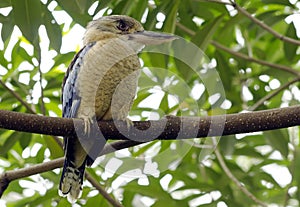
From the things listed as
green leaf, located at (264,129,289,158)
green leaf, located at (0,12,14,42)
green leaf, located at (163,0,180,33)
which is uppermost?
green leaf, located at (0,12,14,42)

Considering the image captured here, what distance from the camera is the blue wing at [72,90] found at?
3.33 m

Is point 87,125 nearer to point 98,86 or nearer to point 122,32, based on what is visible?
point 98,86

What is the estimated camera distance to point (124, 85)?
3.37 metres

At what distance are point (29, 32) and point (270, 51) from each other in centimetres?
215

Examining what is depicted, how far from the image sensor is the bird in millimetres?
3287

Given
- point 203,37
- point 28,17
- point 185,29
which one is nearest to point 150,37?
point 203,37

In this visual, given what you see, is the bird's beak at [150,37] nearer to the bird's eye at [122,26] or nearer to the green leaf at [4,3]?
the bird's eye at [122,26]

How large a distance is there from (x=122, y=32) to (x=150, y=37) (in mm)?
215

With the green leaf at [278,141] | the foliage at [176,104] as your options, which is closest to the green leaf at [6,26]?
the foliage at [176,104]

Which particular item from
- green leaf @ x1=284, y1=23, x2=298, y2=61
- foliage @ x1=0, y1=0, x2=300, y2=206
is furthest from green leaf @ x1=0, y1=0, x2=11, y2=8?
green leaf @ x1=284, y1=23, x2=298, y2=61

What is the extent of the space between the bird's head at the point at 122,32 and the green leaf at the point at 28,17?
46cm

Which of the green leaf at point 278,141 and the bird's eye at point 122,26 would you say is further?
the green leaf at point 278,141

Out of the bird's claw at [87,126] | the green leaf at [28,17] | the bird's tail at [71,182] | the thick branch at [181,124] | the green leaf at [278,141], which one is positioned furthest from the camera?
the green leaf at [278,141]

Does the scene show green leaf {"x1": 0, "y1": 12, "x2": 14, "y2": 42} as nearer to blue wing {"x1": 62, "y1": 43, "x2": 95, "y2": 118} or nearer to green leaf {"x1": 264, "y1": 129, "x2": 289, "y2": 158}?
blue wing {"x1": 62, "y1": 43, "x2": 95, "y2": 118}
